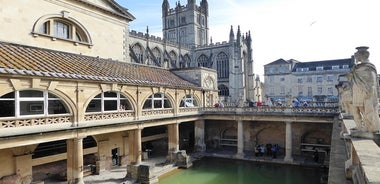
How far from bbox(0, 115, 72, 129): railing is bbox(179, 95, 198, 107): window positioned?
12.6 meters

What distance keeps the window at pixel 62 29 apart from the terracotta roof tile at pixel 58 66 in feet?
7.44

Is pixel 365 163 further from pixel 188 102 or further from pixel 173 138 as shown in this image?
pixel 188 102

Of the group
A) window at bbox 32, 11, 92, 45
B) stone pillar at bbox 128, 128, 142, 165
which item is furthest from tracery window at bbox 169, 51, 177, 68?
stone pillar at bbox 128, 128, 142, 165

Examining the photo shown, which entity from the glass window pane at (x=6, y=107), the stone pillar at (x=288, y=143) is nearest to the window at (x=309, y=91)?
the stone pillar at (x=288, y=143)

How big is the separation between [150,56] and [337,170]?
142ft

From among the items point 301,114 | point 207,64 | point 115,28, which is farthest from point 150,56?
point 301,114

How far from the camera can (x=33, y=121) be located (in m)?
12.6

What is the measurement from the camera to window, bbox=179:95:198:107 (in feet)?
84.3

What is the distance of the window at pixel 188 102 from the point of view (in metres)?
25.7

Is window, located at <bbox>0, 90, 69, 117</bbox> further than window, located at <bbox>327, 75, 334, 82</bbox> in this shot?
No

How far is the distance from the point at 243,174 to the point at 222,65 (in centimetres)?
4012

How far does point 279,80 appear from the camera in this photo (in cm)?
6419

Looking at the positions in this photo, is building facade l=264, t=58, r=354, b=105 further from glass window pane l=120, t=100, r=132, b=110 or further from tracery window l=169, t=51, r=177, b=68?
glass window pane l=120, t=100, r=132, b=110

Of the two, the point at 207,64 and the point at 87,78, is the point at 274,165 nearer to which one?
the point at 87,78
